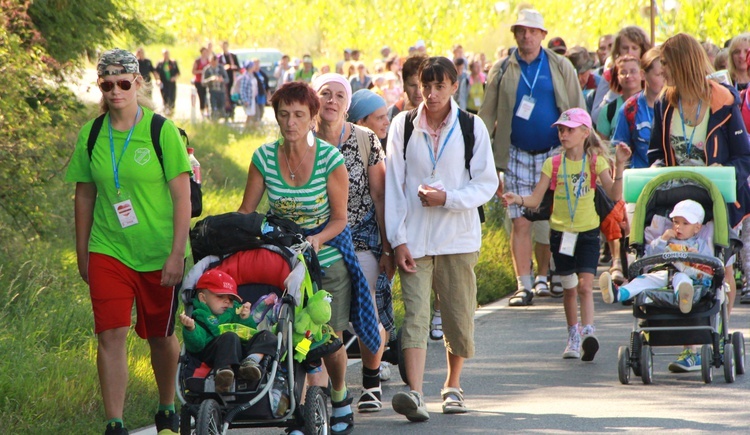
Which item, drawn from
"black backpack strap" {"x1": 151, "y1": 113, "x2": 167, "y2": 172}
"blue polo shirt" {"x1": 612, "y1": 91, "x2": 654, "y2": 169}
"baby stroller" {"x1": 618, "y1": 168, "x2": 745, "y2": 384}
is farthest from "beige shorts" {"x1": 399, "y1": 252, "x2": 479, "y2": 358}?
"blue polo shirt" {"x1": 612, "y1": 91, "x2": 654, "y2": 169}

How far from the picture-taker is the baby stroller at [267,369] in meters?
5.78

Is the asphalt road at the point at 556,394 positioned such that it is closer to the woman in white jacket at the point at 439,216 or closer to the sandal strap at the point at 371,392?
the sandal strap at the point at 371,392

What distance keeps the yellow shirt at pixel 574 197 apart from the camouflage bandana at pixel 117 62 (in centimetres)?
388

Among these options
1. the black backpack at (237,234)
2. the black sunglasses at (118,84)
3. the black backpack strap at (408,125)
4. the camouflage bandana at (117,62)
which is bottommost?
the black backpack at (237,234)

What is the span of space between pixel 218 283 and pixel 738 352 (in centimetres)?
376

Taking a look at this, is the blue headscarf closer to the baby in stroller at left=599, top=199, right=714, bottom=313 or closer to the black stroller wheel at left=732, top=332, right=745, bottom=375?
the baby in stroller at left=599, top=199, right=714, bottom=313

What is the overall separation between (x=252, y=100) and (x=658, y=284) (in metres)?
27.4

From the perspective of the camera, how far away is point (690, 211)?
8.27 metres

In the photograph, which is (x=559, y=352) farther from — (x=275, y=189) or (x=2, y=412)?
(x=2, y=412)

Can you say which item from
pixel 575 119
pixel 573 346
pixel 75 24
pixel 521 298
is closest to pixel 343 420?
pixel 573 346

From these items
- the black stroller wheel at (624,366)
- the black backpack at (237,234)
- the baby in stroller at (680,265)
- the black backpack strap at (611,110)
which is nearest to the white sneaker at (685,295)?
the baby in stroller at (680,265)

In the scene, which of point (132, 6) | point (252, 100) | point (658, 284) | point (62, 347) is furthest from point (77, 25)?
point (252, 100)

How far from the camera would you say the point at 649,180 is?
8.60 metres

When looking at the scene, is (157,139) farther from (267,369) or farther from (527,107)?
(527,107)
